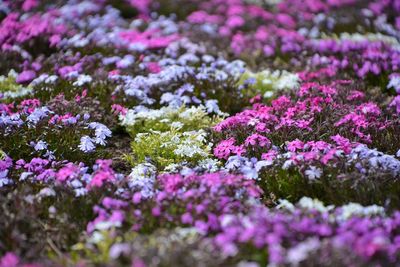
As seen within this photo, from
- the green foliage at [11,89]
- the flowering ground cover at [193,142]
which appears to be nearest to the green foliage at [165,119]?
the flowering ground cover at [193,142]

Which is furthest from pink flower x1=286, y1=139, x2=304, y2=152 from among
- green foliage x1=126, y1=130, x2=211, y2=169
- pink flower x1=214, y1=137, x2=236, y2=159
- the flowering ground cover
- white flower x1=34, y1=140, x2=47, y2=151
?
white flower x1=34, y1=140, x2=47, y2=151

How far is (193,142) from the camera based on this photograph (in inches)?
183

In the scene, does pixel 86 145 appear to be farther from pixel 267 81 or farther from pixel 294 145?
pixel 267 81

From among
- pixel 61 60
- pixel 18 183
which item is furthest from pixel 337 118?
pixel 61 60

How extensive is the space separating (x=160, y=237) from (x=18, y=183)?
1536 millimetres

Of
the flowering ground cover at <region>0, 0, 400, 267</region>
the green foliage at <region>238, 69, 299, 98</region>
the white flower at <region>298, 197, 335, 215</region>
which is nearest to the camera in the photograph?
the flowering ground cover at <region>0, 0, 400, 267</region>

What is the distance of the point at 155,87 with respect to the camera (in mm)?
5883

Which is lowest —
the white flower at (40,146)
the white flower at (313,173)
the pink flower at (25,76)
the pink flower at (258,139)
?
the pink flower at (25,76)

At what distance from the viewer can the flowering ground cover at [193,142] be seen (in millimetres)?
2971

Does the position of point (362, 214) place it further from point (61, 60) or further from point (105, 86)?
point (61, 60)

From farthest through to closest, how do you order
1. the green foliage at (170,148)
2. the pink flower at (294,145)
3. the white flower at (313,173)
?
the green foliage at (170,148) → the pink flower at (294,145) → the white flower at (313,173)

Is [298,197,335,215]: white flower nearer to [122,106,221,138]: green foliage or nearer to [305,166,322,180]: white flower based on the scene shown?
[305,166,322,180]: white flower

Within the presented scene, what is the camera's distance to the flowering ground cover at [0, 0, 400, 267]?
2.97m

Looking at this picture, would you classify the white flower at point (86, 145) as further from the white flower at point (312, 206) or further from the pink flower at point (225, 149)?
the white flower at point (312, 206)
